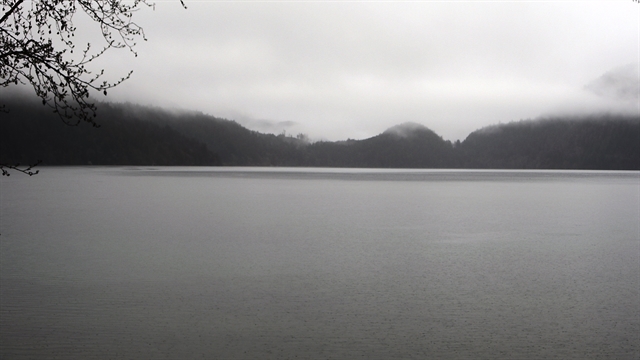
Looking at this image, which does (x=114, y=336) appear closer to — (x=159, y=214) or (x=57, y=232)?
(x=57, y=232)

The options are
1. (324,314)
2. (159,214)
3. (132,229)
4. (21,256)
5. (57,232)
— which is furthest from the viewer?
(159,214)

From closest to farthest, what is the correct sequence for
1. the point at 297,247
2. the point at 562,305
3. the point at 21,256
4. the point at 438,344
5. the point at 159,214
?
1. the point at 438,344
2. the point at 562,305
3. the point at 21,256
4. the point at 297,247
5. the point at 159,214

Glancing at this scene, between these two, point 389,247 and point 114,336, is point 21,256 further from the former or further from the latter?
point 389,247

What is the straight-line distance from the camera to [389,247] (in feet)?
58.2

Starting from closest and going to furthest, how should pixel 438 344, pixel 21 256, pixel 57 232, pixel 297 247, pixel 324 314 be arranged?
1. pixel 438 344
2. pixel 324 314
3. pixel 21 256
4. pixel 297 247
5. pixel 57 232

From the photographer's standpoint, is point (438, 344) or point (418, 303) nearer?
point (438, 344)

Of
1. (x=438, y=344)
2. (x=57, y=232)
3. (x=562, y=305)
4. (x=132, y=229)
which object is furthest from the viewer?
(x=132, y=229)

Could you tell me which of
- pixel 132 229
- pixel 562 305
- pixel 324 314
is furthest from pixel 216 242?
pixel 562 305

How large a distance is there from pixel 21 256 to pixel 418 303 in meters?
11.3


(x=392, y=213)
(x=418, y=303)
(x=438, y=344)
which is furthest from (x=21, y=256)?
(x=392, y=213)

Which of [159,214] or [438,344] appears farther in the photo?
[159,214]

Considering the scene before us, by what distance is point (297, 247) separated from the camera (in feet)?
58.1

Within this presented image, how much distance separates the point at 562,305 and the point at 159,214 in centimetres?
2221

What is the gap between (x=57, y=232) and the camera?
20.5 metres
